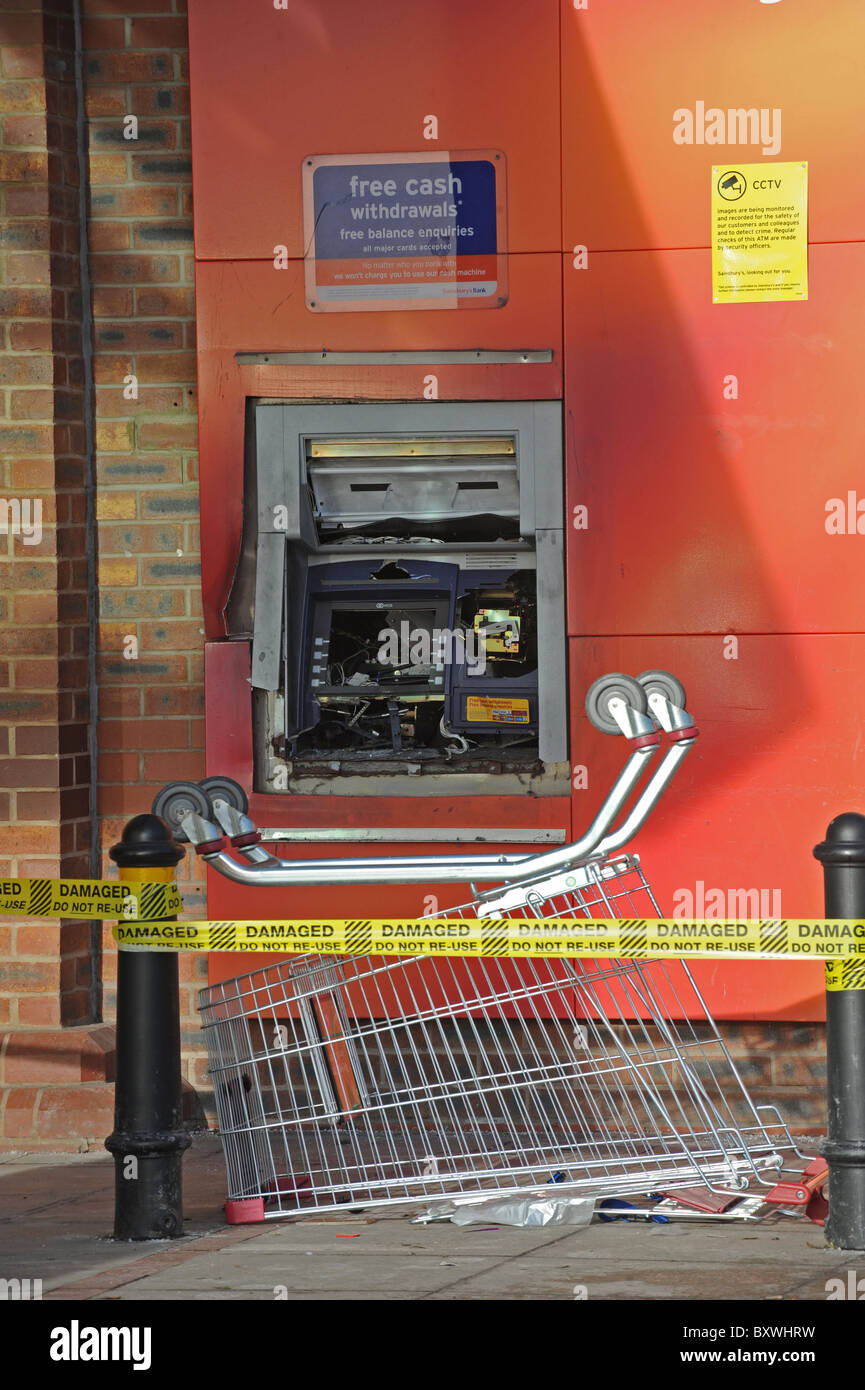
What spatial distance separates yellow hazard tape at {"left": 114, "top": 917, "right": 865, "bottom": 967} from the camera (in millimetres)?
4082

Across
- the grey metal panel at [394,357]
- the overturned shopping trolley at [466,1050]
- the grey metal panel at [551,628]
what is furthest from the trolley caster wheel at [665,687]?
the grey metal panel at [394,357]

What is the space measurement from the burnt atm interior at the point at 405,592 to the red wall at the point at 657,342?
0.32 feet

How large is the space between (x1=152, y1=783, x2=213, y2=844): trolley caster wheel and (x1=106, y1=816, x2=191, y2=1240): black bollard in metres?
0.18

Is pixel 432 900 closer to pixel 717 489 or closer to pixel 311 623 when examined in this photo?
pixel 311 623

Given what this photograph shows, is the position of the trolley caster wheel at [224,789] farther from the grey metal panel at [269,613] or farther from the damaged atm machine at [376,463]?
the grey metal panel at [269,613]

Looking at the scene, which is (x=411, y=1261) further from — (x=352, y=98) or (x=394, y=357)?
(x=352, y=98)

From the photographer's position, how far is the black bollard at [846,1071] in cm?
402

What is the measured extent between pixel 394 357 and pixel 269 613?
96 cm

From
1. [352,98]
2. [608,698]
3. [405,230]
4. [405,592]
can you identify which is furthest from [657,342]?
[608,698]

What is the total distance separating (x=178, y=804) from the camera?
15.1 ft

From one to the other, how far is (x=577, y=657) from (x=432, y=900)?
94cm

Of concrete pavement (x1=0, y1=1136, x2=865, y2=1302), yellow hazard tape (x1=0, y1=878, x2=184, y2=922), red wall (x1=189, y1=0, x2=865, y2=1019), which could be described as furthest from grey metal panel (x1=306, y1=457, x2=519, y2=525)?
concrete pavement (x1=0, y1=1136, x2=865, y2=1302)

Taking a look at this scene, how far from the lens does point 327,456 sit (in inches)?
225
